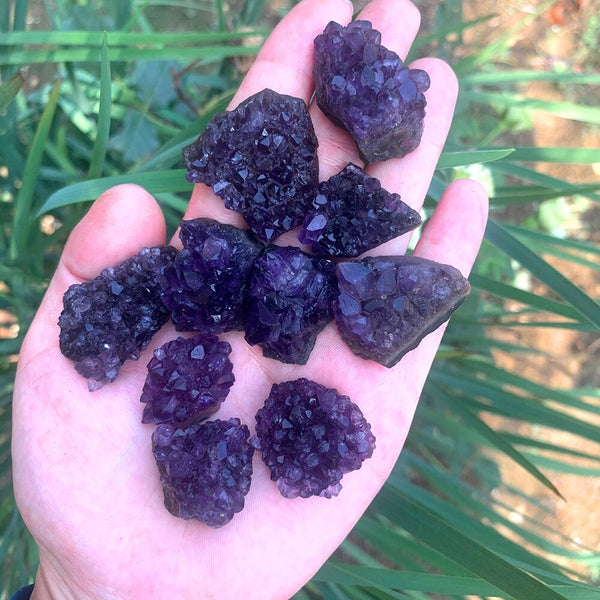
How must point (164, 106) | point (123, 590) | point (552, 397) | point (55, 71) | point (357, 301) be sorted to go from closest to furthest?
1. point (123, 590)
2. point (357, 301)
3. point (552, 397)
4. point (164, 106)
5. point (55, 71)

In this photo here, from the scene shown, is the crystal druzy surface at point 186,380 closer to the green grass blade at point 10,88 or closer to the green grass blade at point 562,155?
the green grass blade at point 10,88

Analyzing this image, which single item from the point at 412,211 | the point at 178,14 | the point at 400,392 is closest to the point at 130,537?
the point at 400,392

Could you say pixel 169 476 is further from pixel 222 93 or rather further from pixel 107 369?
pixel 222 93

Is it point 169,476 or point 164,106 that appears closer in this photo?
point 169,476

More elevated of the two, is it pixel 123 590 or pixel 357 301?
pixel 357 301

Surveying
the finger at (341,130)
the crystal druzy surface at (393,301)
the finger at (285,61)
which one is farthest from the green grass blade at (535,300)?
the finger at (285,61)

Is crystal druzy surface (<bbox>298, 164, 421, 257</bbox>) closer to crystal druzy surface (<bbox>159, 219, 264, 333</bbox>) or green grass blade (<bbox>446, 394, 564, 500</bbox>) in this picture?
crystal druzy surface (<bbox>159, 219, 264, 333</bbox>)
